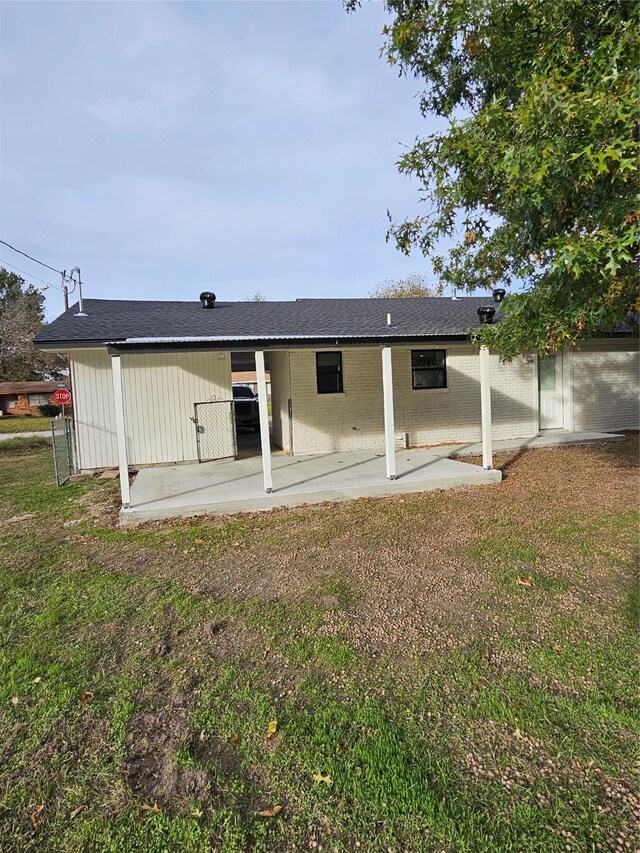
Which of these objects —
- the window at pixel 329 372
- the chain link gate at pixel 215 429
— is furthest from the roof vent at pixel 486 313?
the chain link gate at pixel 215 429

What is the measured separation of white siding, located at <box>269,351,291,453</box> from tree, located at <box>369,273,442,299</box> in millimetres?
21681

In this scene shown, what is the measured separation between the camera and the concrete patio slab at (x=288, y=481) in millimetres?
6641

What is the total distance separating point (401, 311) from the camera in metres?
11.5

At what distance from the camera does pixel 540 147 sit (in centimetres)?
374

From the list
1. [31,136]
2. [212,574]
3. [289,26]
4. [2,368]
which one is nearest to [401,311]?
[289,26]

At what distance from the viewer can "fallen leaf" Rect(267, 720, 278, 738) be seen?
92.4 inches

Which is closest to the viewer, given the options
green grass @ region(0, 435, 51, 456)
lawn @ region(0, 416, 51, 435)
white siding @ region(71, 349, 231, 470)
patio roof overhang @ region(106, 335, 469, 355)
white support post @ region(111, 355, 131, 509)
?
white support post @ region(111, 355, 131, 509)

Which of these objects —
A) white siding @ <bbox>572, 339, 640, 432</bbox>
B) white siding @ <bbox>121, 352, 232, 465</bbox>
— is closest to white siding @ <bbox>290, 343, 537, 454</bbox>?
white siding @ <bbox>572, 339, 640, 432</bbox>

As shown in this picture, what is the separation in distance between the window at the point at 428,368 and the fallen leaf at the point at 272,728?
31.5 ft

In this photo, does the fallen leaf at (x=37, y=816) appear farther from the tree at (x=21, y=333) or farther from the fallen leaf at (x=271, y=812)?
the tree at (x=21, y=333)

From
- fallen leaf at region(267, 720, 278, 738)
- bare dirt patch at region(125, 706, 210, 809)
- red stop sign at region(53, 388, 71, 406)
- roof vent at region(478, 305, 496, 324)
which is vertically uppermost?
roof vent at region(478, 305, 496, 324)

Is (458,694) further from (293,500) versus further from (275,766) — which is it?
(293,500)

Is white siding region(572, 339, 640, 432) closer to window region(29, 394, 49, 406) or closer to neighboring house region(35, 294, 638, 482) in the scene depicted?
neighboring house region(35, 294, 638, 482)

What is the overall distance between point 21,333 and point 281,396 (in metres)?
15.3
